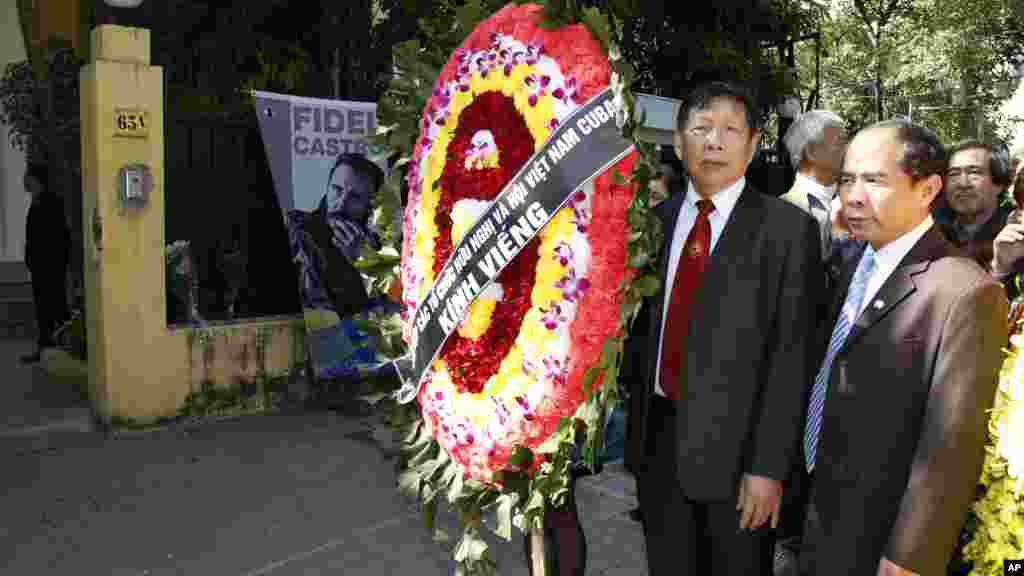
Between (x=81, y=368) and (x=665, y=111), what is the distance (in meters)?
5.89

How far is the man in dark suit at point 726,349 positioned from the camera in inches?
87.0

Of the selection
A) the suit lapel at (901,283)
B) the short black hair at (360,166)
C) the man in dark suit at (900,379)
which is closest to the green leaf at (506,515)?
the man in dark suit at (900,379)

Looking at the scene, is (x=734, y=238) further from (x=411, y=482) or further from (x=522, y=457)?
(x=411, y=482)

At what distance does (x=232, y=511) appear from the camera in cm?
448

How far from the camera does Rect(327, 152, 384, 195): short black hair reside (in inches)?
247

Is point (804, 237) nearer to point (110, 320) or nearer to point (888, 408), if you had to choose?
point (888, 408)

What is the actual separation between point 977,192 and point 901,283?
5.74 feet

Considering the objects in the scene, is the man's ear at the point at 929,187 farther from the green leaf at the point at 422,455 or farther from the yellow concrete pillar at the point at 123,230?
the yellow concrete pillar at the point at 123,230

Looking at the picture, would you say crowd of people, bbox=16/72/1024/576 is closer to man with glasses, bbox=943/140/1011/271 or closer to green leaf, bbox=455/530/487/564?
green leaf, bbox=455/530/487/564

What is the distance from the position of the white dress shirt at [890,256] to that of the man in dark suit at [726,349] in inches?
7.5

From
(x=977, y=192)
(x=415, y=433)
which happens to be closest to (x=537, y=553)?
(x=415, y=433)

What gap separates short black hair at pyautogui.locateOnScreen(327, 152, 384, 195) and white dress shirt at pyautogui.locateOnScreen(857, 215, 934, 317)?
458 centimetres

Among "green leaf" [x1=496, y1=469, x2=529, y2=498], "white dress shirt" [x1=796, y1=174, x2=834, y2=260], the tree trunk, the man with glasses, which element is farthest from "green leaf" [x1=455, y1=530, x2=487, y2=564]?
the man with glasses

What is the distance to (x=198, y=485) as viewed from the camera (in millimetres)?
4832
